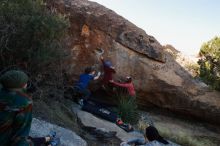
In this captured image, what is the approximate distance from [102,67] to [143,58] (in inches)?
70.8

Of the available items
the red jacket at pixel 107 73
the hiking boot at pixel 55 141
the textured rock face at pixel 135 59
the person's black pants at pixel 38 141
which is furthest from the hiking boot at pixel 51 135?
the red jacket at pixel 107 73

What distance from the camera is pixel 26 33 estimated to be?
34.0 ft

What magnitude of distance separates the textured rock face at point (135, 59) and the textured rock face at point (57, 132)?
15.5 ft

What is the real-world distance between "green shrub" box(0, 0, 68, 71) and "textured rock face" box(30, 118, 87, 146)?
237cm

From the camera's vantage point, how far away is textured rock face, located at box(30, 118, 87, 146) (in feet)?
26.1

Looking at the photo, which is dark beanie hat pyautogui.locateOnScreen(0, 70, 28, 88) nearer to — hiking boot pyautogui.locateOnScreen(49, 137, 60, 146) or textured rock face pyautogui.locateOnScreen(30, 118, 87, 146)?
hiking boot pyautogui.locateOnScreen(49, 137, 60, 146)

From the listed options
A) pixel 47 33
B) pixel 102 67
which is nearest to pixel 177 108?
pixel 102 67

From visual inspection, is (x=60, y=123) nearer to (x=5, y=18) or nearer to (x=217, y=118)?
(x=5, y=18)

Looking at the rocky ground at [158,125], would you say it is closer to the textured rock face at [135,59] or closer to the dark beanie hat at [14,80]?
the textured rock face at [135,59]

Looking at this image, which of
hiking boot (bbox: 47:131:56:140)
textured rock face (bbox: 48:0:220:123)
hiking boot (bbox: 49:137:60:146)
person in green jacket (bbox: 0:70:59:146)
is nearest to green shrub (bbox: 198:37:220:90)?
textured rock face (bbox: 48:0:220:123)

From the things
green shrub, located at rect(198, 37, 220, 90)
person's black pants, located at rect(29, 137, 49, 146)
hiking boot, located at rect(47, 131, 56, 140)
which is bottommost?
hiking boot, located at rect(47, 131, 56, 140)

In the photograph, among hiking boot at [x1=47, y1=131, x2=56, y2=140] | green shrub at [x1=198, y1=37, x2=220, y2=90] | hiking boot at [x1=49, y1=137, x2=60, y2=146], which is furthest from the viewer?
green shrub at [x1=198, y1=37, x2=220, y2=90]

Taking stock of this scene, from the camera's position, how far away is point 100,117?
1255 centimetres

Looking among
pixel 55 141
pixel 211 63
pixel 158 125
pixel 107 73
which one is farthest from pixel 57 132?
pixel 211 63
